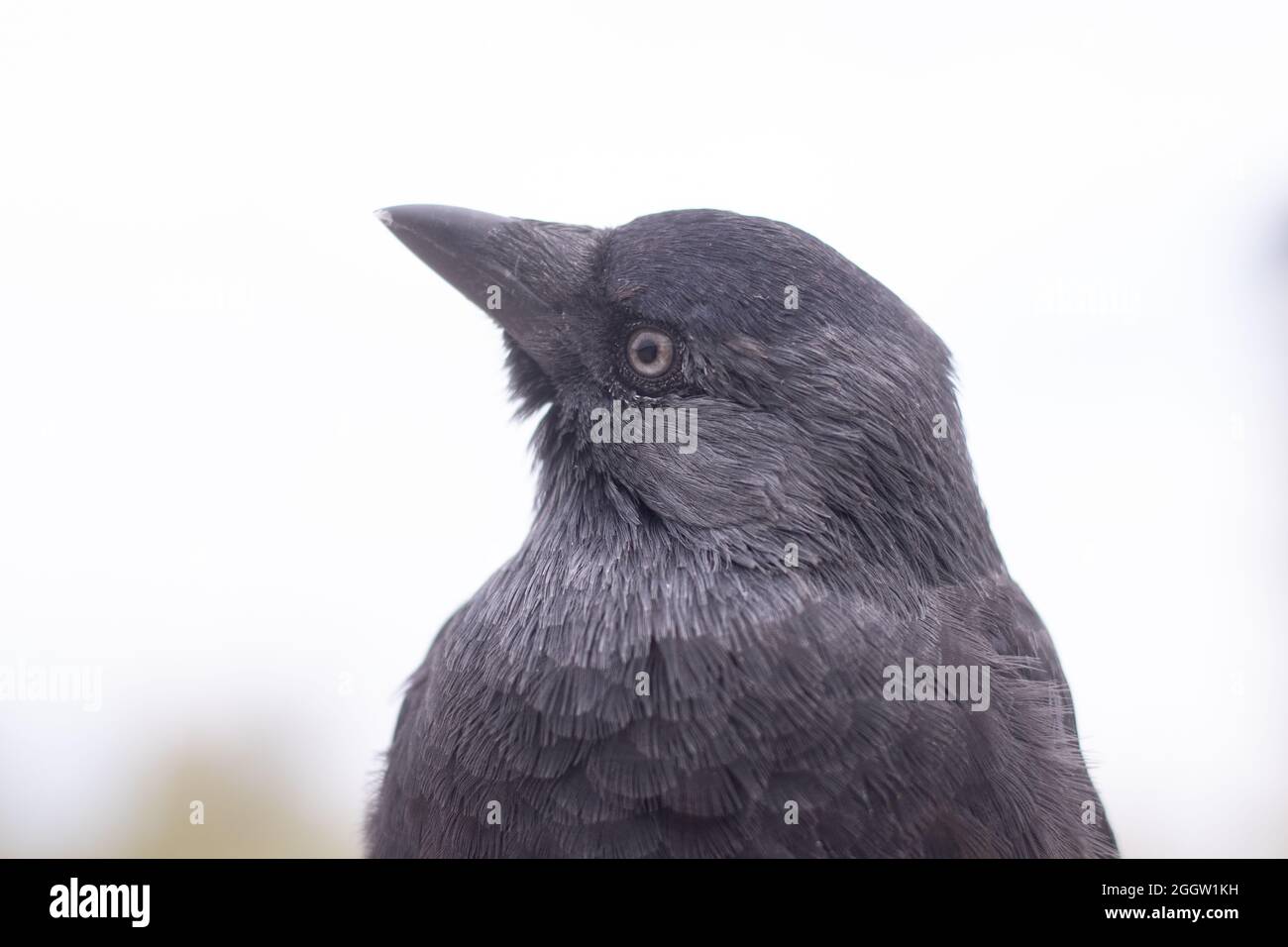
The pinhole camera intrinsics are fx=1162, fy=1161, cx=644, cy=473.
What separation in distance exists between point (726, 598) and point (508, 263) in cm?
82

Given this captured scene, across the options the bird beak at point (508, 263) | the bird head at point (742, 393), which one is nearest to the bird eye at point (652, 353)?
the bird head at point (742, 393)

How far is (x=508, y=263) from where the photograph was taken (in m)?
2.36

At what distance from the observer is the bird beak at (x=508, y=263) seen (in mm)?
2342

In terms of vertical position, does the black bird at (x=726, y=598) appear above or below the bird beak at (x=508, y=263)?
below

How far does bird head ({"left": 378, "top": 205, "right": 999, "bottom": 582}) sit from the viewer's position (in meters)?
2.19

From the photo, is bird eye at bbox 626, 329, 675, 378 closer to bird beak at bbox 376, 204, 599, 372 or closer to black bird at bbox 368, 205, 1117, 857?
black bird at bbox 368, 205, 1117, 857

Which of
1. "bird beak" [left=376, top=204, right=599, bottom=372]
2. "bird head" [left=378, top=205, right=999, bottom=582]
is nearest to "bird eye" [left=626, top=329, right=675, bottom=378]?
"bird head" [left=378, top=205, right=999, bottom=582]

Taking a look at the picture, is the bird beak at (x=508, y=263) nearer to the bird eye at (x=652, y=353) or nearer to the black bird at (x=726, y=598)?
the black bird at (x=726, y=598)

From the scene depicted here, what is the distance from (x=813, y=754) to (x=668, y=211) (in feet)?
3.59
